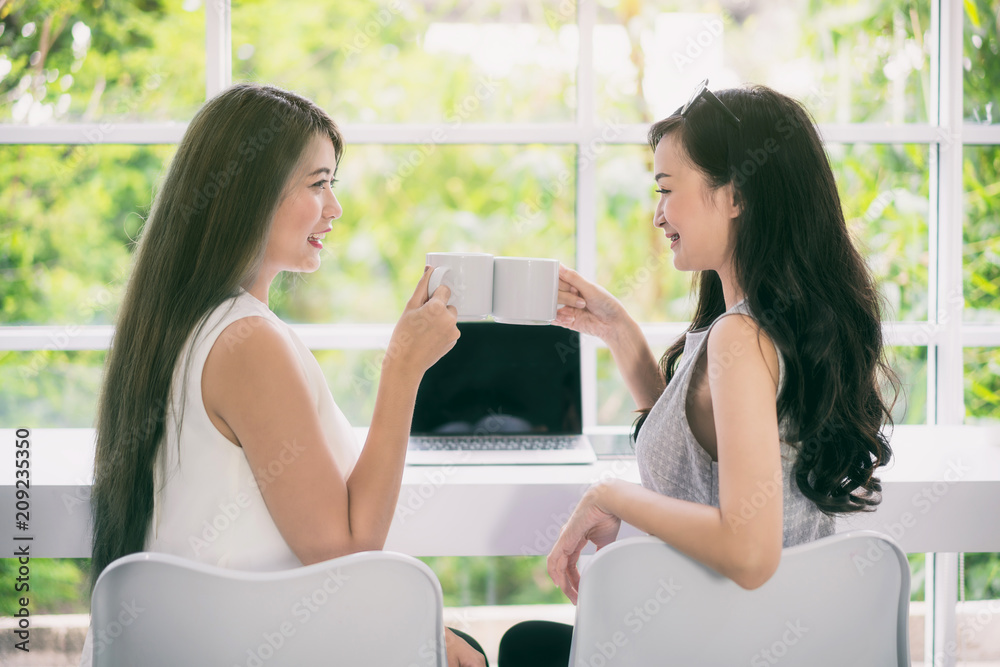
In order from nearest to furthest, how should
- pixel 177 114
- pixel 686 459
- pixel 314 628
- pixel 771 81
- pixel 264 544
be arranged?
1. pixel 314 628
2. pixel 264 544
3. pixel 686 459
4. pixel 177 114
5. pixel 771 81

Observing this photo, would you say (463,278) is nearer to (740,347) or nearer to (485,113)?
(740,347)

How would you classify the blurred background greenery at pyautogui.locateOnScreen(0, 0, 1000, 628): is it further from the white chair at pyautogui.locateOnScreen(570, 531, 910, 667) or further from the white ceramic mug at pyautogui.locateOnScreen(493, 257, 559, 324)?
the white chair at pyautogui.locateOnScreen(570, 531, 910, 667)

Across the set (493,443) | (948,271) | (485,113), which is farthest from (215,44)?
(948,271)

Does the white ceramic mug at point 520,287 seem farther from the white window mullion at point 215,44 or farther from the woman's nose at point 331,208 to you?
the white window mullion at point 215,44

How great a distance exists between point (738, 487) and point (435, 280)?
0.49m

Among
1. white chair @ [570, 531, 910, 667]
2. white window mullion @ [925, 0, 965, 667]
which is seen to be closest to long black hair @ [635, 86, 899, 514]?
white chair @ [570, 531, 910, 667]

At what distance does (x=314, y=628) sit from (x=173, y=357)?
15.2 inches

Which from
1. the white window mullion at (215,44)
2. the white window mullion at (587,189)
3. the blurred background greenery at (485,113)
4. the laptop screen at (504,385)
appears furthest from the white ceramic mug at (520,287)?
the white window mullion at (215,44)

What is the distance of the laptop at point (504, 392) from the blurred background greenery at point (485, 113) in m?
0.58

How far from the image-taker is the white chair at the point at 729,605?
0.67 meters

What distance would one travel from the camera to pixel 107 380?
91cm

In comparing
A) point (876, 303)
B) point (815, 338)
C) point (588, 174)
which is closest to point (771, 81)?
point (588, 174)

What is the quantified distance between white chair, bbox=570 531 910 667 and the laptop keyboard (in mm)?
871

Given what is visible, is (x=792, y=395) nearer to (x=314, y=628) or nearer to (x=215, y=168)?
(x=314, y=628)
